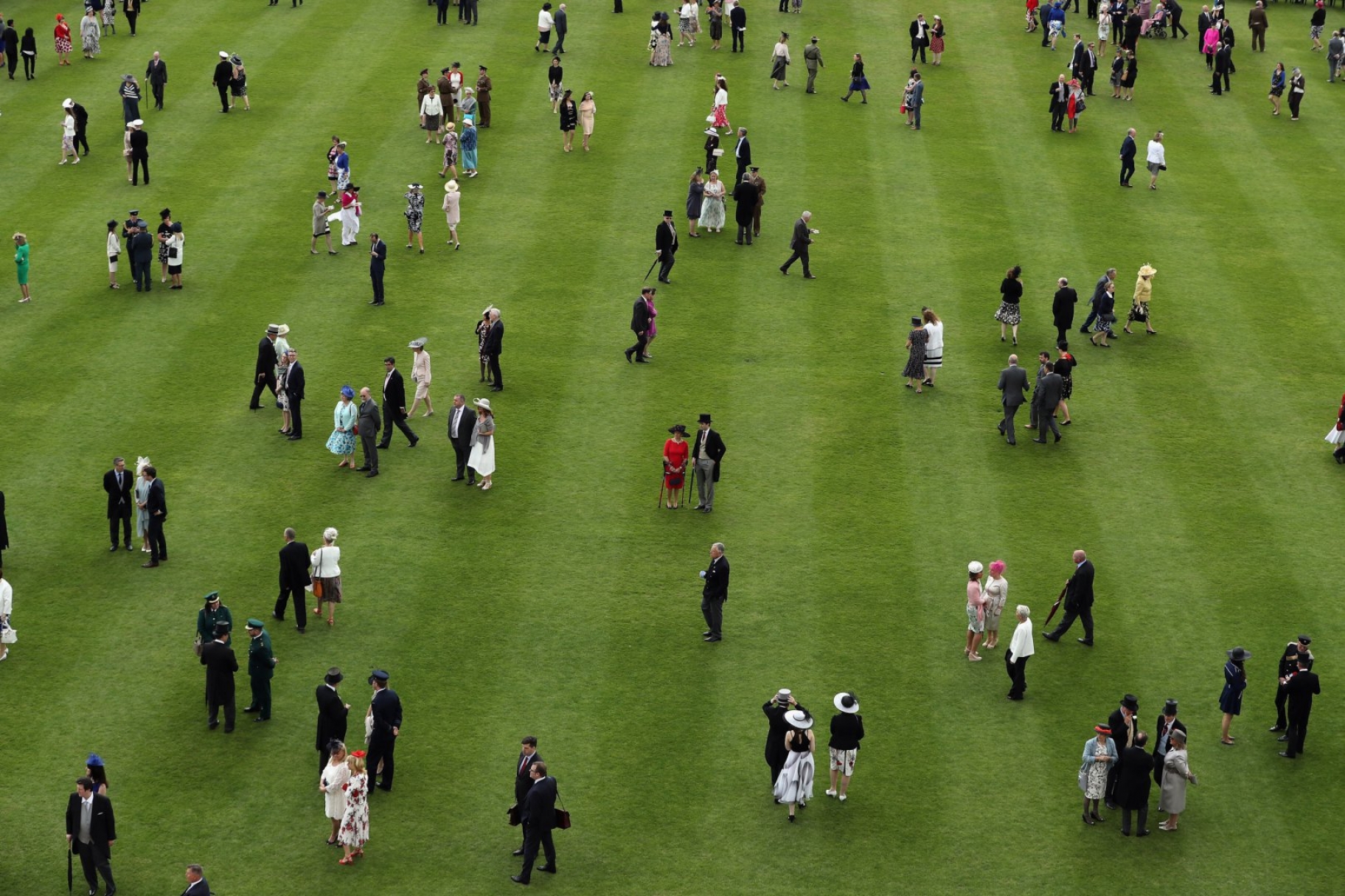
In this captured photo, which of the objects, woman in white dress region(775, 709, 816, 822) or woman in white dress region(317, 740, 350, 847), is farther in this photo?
woman in white dress region(775, 709, 816, 822)

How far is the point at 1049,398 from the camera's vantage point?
33.7 metres

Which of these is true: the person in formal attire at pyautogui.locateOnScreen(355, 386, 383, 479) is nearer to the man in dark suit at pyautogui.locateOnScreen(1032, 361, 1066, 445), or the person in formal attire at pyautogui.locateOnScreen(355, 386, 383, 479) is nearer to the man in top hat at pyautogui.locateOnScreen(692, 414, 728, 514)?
the man in top hat at pyautogui.locateOnScreen(692, 414, 728, 514)

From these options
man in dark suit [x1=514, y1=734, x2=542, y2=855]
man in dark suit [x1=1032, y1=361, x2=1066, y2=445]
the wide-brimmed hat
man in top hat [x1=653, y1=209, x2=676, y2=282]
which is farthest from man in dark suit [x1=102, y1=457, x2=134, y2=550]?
man in dark suit [x1=1032, y1=361, x2=1066, y2=445]

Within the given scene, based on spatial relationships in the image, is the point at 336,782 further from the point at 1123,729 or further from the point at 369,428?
the point at 369,428

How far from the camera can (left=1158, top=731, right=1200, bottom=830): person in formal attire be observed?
2275 centimetres

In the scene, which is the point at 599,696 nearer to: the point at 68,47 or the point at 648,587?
the point at 648,587

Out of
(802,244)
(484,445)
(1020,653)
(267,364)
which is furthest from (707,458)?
(802,244)

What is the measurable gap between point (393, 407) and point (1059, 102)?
1090 inches

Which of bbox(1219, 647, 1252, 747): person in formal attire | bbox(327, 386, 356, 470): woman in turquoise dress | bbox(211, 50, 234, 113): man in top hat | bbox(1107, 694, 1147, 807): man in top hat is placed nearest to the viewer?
bbox(1107, 694, 1147, 807): man in top hat

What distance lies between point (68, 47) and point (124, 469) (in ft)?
102

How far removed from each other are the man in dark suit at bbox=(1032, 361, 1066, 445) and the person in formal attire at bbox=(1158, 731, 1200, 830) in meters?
11.8

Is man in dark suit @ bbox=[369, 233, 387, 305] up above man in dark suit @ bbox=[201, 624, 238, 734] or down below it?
above

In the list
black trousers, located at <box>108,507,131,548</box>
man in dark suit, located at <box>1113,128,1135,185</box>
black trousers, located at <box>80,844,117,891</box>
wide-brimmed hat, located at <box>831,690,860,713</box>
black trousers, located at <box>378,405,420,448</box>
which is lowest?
black trousers, located at <box>80,844,117,891</box>

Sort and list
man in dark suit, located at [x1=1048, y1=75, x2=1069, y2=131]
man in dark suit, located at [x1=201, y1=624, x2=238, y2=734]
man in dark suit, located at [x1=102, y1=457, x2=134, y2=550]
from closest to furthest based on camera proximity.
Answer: man in dark suit, located at [x1=201, y1=624, x2=238, y2=734]
man in dark suit, located at [x1=102, y1=457, x2=134, y2=550]
man in dark suit, located at [x1=1048, y1=75, x2=1069, y2=131]
